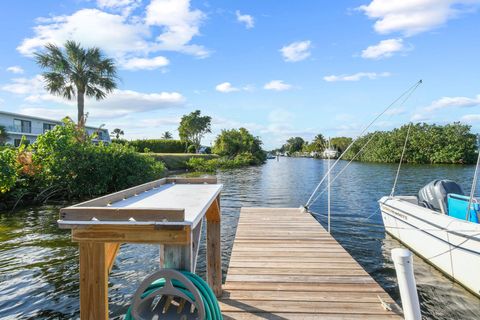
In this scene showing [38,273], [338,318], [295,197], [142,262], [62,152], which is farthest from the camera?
[295,197]

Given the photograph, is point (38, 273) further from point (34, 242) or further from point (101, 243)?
point (101, 243)

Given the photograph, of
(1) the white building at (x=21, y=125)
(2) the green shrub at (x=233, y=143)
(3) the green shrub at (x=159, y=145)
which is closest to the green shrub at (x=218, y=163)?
(2) the green shrub at (x=233, y=143)

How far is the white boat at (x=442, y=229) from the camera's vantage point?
5.80 meters

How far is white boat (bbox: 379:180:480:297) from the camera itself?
5805 millimetres

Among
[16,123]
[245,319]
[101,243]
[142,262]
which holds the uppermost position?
[16,123]

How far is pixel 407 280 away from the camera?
3.04 m

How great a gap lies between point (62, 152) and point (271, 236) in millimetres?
13736

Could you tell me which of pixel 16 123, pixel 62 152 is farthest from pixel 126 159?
pixel 16 123

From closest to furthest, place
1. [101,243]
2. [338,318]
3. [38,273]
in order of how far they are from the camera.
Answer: [101,243], [338,318], [38,273]

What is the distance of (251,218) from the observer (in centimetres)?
953

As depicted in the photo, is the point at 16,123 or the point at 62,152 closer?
the point at 62,152

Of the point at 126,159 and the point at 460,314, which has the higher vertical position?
the point at 126,159

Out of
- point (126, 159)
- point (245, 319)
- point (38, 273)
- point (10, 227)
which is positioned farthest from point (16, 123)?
point (245, 319)

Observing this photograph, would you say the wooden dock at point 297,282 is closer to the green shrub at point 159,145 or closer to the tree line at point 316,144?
the green shrub at point 159,145
